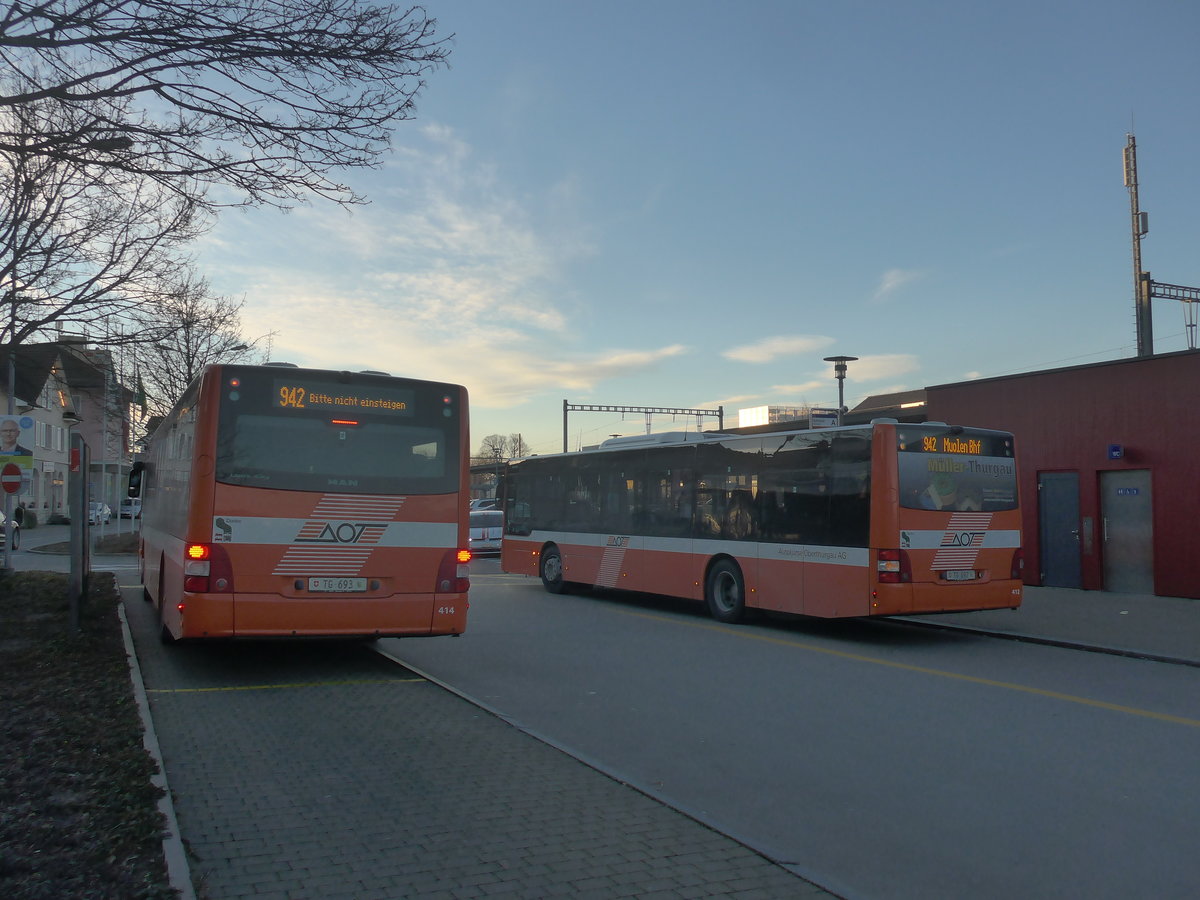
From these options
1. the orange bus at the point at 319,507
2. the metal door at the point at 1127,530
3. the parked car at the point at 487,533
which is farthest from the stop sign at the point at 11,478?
the metal door at the point at 1127,530

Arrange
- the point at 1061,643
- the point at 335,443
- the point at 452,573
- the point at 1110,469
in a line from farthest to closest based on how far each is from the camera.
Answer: the point at 1110,469
the point at 1061,643
the point at 452,573
the point at 335,443

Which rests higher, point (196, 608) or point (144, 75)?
point (144, 75)

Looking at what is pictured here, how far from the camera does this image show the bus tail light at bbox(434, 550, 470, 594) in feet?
33.0

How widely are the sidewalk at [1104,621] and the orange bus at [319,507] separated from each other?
801 centimetres

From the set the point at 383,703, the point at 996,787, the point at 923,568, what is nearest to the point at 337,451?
the point at 383,703

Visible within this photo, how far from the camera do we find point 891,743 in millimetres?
7363

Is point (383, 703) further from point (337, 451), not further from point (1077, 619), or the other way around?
point (1077, 619)

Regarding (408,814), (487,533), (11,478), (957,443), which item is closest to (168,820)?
(408,814)

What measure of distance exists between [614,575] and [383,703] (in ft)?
32.0

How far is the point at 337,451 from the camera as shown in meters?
9.84

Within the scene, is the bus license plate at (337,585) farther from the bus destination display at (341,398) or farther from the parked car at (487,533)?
the parked car at (487,533)

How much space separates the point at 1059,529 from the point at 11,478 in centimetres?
2046

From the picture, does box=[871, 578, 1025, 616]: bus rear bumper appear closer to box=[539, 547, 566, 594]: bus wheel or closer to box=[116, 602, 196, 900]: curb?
box=[116, 602, 196, 900]: curb

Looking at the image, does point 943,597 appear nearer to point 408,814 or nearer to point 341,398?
point 341,398
